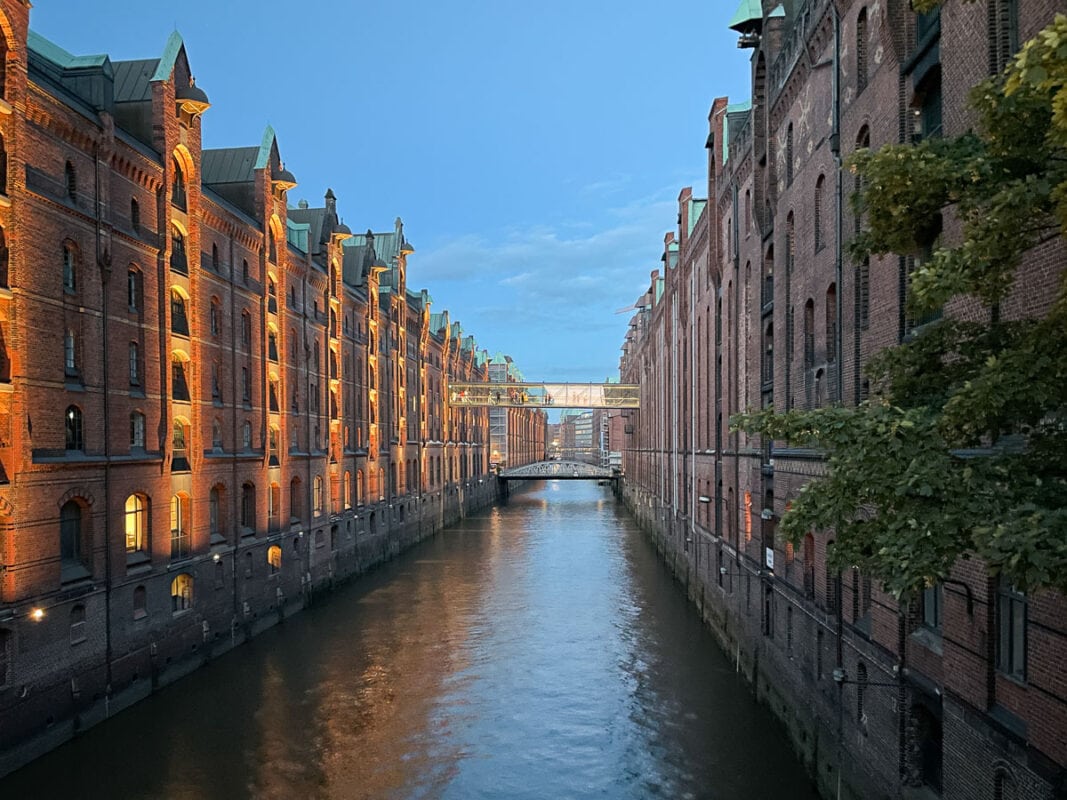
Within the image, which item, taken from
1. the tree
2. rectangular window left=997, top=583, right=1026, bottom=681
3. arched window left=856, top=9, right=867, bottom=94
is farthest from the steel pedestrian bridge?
the tree

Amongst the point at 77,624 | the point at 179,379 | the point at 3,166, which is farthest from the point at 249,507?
the point at 3,166

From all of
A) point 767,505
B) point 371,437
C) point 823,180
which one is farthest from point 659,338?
point 823,180

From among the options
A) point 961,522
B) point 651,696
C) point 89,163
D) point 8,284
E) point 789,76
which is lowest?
point 651,696

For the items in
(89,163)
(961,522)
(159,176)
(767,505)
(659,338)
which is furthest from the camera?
(659,338)

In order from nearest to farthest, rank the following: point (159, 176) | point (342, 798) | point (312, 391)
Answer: point (342, 798), point (159, 176), point (312, 391)

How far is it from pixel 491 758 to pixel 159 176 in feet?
62.9

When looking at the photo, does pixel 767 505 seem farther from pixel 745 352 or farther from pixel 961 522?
pixel 961 522

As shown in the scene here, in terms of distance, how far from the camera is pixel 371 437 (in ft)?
168

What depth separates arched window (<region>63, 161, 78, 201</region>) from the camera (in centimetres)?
2134

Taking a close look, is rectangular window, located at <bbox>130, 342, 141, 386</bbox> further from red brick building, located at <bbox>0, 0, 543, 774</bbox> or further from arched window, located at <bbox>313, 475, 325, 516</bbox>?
arched window, located at <bbox>313, 475, 325, 516</bbox>

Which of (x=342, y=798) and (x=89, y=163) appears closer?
(x=342, y=798)

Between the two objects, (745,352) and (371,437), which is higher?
(745,352)

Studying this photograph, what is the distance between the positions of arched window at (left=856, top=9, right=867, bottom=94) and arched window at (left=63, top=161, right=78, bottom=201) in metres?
18.6

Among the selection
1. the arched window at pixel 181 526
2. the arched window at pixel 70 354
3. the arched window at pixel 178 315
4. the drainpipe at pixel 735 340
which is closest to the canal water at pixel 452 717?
the arched window at pixel 181 526
